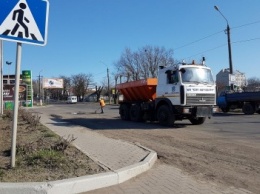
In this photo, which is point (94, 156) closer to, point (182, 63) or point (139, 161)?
point (139, 161)

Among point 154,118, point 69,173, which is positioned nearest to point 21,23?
point 69,173

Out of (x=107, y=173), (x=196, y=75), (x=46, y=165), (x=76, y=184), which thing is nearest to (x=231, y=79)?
(x=196, y=75)

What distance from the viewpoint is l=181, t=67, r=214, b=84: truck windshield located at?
719 inches

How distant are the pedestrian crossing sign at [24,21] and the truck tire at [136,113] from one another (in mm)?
15906

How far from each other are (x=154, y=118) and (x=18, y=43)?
1514 cm

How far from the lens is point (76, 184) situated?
6.24 meters

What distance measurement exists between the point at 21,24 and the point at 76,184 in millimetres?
2956

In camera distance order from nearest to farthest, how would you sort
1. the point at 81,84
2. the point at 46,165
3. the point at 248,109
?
the point at 46,165 → the point at 248,109 → the point at 81,84

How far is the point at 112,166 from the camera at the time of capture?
7.59 meters

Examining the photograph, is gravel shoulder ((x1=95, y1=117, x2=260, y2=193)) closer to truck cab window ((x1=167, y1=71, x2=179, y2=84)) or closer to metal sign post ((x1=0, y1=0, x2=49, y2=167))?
metal sign post ((x1=0, y1=0, x2=49, y2=167))

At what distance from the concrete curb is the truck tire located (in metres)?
15.2

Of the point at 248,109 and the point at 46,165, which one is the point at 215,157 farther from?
the point at 248,109

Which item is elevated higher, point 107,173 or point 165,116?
point 165,116

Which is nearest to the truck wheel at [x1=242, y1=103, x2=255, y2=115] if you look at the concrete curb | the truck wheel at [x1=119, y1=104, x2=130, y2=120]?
the truck wheel at [x1=119, y1=104, x2=130, y2=120]
